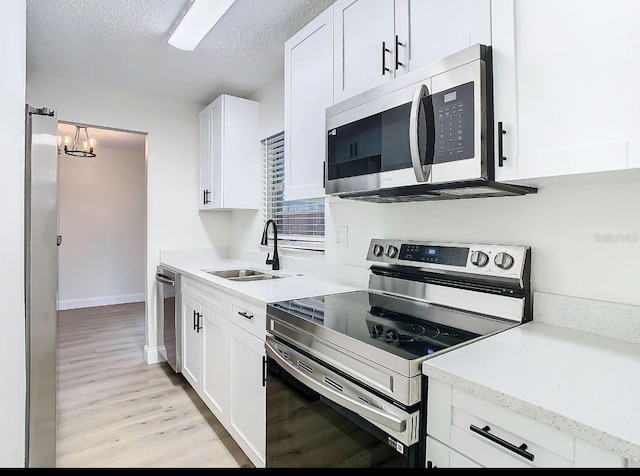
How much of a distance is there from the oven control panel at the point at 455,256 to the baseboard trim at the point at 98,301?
5194mm

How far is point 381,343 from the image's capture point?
109cm

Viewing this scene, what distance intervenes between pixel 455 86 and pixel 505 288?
0.73 metres

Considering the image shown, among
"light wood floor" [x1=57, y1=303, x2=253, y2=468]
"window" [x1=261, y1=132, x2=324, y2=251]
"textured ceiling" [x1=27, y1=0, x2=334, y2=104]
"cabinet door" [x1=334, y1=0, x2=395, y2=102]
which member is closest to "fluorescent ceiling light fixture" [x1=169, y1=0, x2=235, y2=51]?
"textured ceiling" [x1=27, y1=0, x2=334, y2=104]

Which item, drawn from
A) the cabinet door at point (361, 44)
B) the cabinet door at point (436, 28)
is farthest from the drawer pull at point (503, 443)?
the cabinet door at point (361, 44)

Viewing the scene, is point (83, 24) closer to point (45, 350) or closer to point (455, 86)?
point (45, 350)

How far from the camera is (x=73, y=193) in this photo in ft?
17.7

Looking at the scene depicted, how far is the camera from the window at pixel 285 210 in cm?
260

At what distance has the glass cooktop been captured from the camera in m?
1.09

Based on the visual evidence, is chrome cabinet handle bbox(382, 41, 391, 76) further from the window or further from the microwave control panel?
the window

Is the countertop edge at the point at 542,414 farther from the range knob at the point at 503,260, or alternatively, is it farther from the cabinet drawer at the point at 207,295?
the cabinet drawer at the point at 207,295

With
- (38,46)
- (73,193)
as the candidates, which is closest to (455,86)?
(38,46)

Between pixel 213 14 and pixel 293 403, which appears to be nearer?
pixel 293 403

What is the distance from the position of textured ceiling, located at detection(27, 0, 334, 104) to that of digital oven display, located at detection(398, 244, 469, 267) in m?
1.40

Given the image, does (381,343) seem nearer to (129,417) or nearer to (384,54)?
(384,54)
